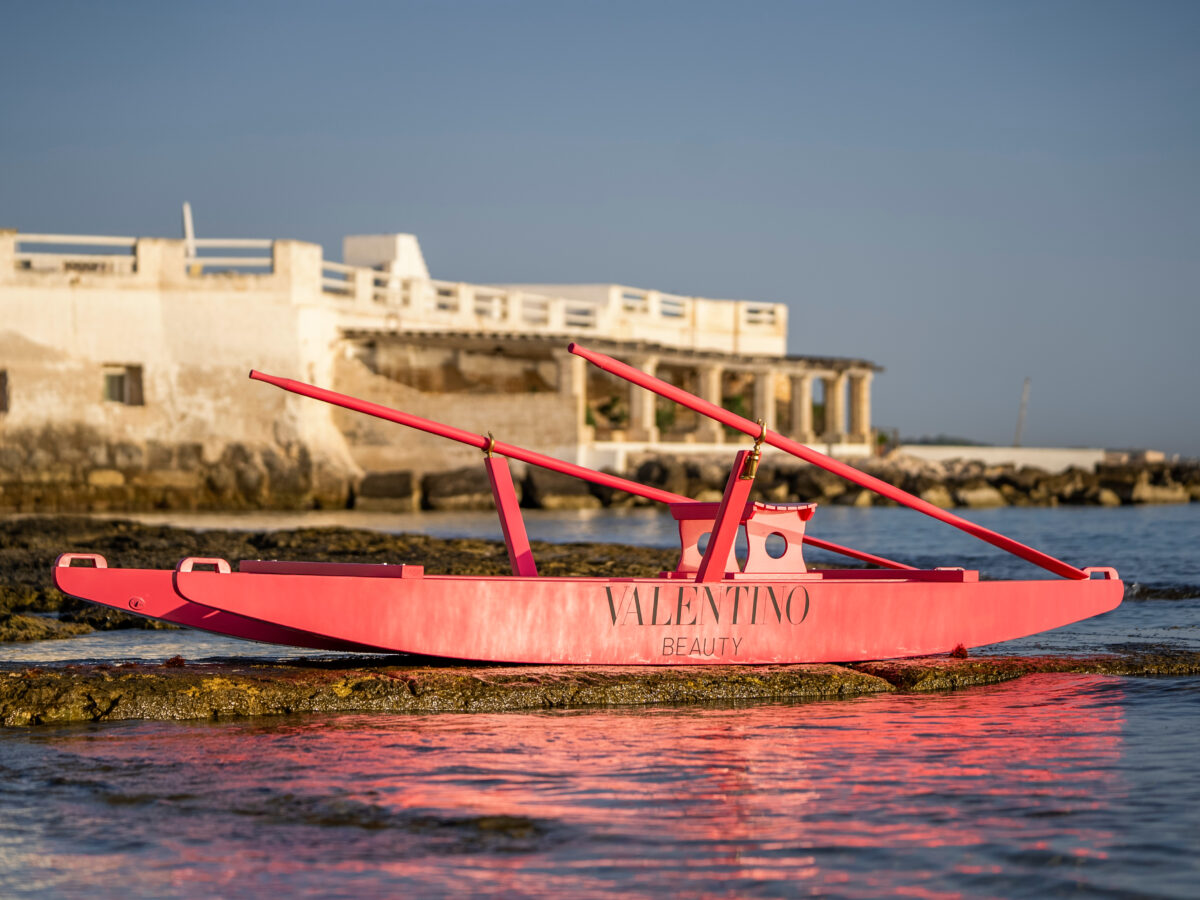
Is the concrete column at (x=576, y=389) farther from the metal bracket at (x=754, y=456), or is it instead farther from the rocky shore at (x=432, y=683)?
the metal bracket at (x=754, y=456)

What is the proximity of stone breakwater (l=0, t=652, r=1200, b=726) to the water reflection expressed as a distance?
0.20 meters

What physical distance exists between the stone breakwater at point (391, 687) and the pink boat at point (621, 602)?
16cm

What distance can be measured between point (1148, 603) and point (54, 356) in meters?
26.2

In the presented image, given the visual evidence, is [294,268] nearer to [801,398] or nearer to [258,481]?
[258,481]

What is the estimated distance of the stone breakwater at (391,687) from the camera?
7484mm

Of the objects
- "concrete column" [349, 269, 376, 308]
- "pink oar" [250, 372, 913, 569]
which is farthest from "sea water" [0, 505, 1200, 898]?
"concrete column" [349, 269, 376, 308]

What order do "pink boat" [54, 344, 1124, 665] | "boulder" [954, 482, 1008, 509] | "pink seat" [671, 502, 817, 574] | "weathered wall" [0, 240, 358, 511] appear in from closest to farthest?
1. "pink boat" [54, 344, 1124, 665]
2. "pink seat" [671, 502, 817, 574]
3. "weathered wall" [0, 240, 358, 511]
4. "boulder" [954, 482, 1008, 509]

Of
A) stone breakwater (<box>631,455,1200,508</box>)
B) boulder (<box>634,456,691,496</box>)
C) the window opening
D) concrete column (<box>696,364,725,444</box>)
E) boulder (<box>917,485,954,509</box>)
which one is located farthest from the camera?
concrete column (<box>696,364,725,444</box>)

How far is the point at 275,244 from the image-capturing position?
33719 millimetres

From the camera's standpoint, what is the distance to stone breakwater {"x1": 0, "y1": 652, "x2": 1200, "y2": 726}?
295 inches

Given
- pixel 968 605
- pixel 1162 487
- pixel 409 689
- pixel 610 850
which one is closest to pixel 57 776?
pixel 409 689

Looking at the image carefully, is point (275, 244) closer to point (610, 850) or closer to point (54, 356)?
point (54, 356)

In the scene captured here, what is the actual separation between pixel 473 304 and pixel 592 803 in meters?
34.6

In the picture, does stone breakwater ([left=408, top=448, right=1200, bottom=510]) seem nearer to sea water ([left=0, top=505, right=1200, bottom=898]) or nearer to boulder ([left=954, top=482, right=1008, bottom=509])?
boulder ([left=954, top=482, right=1008, bottom=509])
